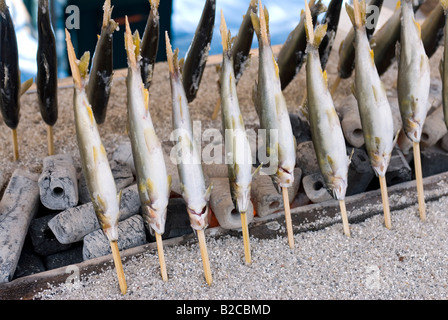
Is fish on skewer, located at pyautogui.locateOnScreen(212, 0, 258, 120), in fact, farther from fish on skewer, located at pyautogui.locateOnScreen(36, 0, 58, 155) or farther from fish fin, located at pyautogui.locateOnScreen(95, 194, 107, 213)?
fish fin, located at pyautogui.locateOnScreen(95, 194, 107, 213)

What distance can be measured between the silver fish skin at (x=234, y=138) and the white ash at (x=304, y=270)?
295 mm

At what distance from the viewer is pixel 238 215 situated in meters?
2.14

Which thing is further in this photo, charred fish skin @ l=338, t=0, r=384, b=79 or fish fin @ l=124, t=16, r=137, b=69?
charred fish skin @ l=338, t=0, r=384, b=79

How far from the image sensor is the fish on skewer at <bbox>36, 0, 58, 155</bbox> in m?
2.19

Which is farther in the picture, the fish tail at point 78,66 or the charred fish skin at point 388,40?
the charred fish skin at point 388,40

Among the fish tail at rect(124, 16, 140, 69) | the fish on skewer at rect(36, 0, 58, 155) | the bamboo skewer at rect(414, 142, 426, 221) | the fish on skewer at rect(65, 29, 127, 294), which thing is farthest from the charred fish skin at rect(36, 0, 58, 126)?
the bamboo skewer at rect(414, 142, 426, 221)

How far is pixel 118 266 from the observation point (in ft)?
5.93

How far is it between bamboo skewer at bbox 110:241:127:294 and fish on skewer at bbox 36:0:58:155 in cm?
89

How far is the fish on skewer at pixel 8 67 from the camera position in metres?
2.19

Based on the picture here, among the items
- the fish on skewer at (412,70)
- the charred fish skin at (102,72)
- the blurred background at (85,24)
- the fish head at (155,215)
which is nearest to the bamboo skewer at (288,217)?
the fish head at (155,215)

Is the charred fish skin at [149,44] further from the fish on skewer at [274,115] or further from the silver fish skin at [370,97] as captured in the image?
the silver fish skin at [370,97]

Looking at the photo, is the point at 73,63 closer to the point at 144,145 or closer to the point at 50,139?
the point at 144,145

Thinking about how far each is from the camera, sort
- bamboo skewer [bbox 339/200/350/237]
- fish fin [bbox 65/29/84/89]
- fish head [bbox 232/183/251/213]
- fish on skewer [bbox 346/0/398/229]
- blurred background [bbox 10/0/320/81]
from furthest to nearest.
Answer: blurred background [bbox 10/0/320/81] → bamboo skewer [bbox 339/200/350/237] → fish on skewer [bbox 346/0/398/229] → fish head [bbox 232/183/251/213] → fish fin [bbox 65/29/84/89]

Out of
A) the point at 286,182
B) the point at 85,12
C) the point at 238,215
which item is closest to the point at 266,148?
the point at 286,182
